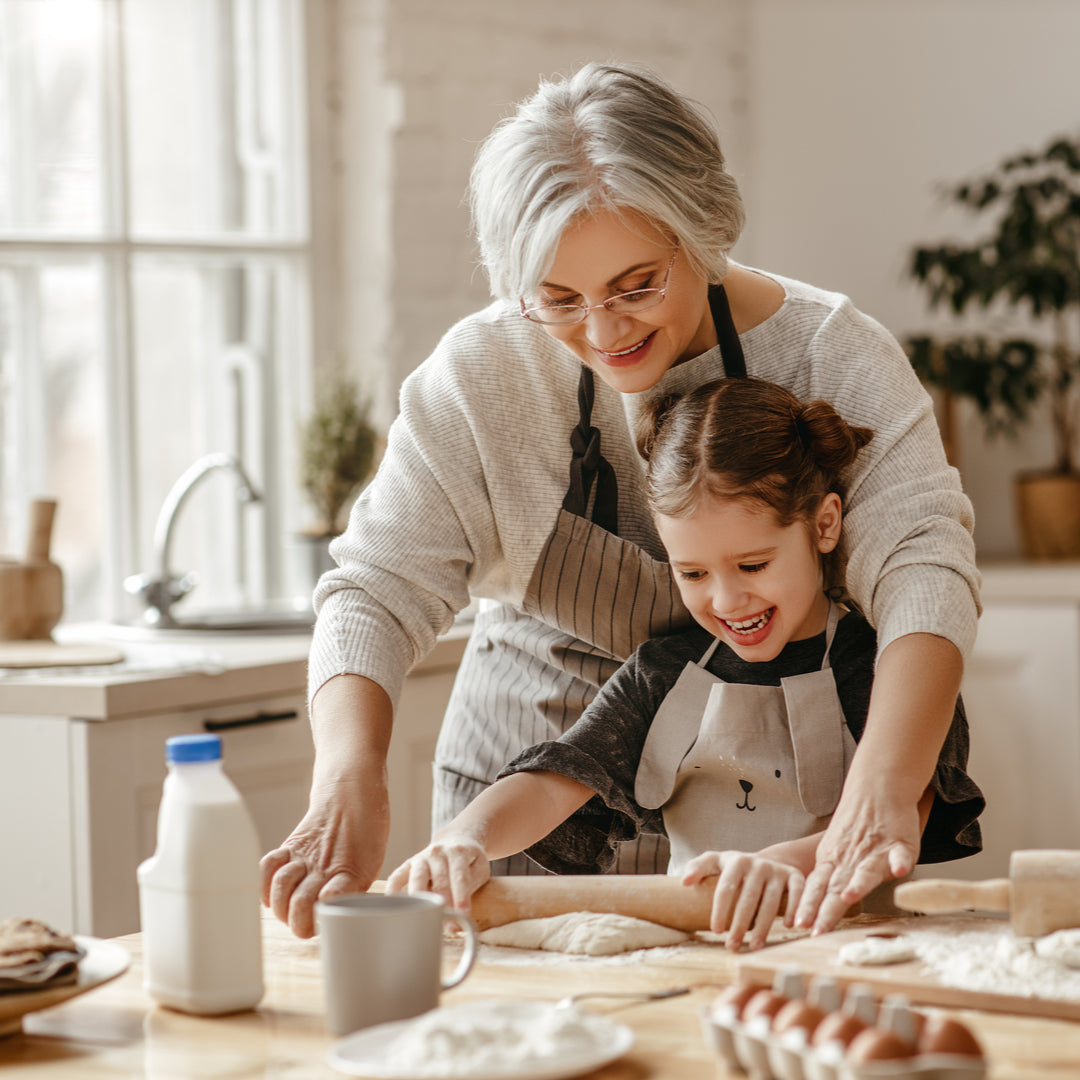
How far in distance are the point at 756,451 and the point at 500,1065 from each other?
71 centimetres

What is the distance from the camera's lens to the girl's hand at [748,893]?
113cm

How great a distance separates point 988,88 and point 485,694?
2433mm

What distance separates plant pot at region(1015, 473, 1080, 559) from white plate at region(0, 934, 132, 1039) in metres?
2.63

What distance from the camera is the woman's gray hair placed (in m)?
1.34

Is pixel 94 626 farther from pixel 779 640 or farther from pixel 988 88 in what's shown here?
pixel 988 88

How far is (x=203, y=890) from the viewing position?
0.97 m

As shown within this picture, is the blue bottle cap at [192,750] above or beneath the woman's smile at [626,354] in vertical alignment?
beneath

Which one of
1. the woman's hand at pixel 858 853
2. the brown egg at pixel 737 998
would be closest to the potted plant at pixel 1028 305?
the woman's hand at pixel 858 853

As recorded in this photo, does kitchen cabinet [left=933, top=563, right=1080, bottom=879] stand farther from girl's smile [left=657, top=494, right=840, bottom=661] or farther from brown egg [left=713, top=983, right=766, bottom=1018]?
brown egg [left=713, top=983, right=766, bottom=1018]

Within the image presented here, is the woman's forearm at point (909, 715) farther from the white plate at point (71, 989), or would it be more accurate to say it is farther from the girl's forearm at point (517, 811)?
the white plate at point (71, 989)

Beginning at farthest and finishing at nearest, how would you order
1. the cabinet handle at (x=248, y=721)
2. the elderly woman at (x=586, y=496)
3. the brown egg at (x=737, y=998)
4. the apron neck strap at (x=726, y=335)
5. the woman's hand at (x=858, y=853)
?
the cabinet handle at (x=248, y=721), the apron neck strap at (x=726, y=335), the elderly woman at (x=586, y=496), the woman's hand at (x=858, y=853), the brown egg at (x=737, y=998)

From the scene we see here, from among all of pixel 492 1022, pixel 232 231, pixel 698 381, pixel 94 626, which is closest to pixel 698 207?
pixel 698 381

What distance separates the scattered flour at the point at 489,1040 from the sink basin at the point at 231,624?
1726 mm

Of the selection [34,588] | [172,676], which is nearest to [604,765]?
[172,676]
